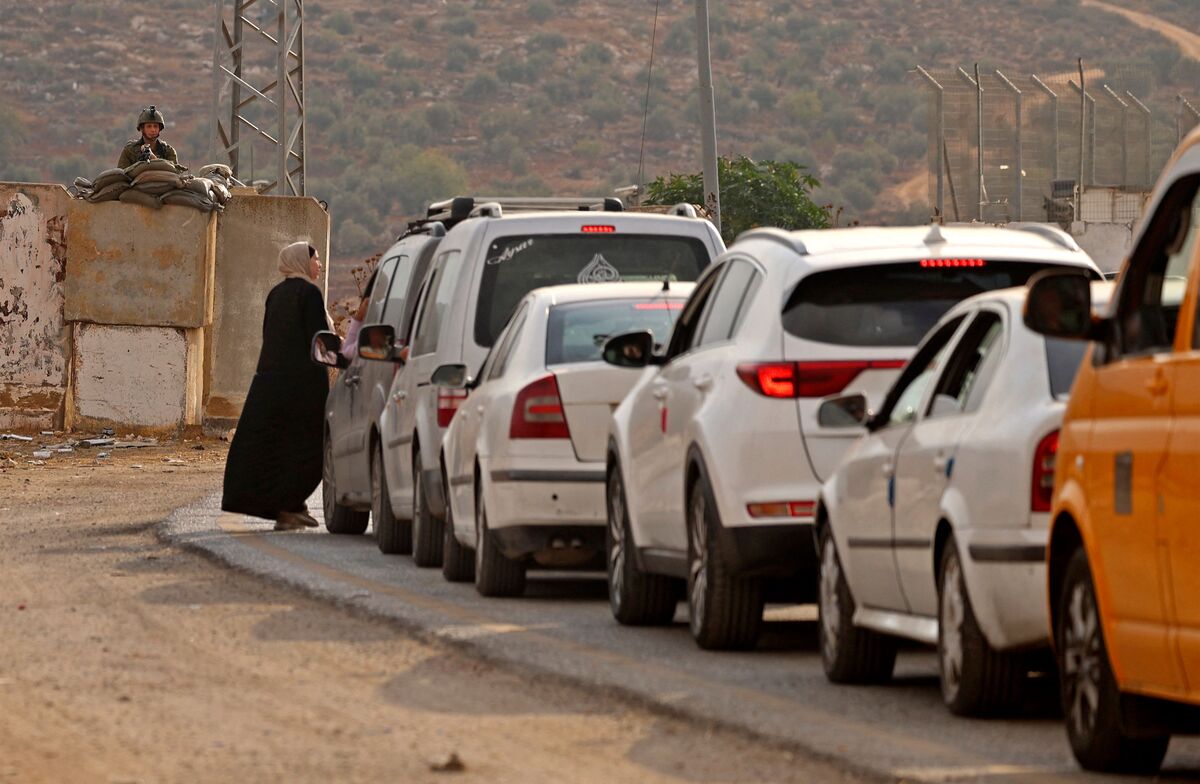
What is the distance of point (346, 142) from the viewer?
106 meters

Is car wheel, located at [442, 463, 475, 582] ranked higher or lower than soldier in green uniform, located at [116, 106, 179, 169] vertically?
lower

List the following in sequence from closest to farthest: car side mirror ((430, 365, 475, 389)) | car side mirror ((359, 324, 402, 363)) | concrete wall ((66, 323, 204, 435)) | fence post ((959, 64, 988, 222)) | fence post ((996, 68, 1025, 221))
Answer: car side mirror ((430, 365, 475, 389)) < car side mirror ((359, 324, 402, 363)) < concrete wall ((66, 323, 204, 435)) < fence post ((959, 64, 988, 222)) < fence post ((996, 68, 1025, 221))

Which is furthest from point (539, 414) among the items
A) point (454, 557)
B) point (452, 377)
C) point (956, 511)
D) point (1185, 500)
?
point (1185, 500)

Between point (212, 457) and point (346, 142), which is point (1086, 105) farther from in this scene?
point (346, 142)

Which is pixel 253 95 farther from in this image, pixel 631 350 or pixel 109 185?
pixel 631 350

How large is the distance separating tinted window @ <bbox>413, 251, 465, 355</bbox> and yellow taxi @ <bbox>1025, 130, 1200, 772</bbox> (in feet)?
25.7

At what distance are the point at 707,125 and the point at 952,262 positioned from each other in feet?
67.7

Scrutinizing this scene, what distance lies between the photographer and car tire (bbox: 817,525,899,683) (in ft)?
31.8

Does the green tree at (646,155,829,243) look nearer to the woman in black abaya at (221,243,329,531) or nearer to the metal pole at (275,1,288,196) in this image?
the metal pole at (275,1,288,196)

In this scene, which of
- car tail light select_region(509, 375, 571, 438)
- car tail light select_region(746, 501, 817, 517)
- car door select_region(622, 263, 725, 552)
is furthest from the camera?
car tail light select_region(509, 375, 571, 438)

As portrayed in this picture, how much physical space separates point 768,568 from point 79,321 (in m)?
21.3

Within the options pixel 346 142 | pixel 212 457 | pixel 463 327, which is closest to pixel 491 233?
pixel 463 327

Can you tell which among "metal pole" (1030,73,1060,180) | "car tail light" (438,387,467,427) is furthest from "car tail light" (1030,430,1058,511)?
"metal pole" (1030,73,1060,180)

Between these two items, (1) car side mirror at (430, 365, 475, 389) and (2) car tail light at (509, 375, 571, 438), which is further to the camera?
(1) car side mirror at (430, 365, 475, 389)
